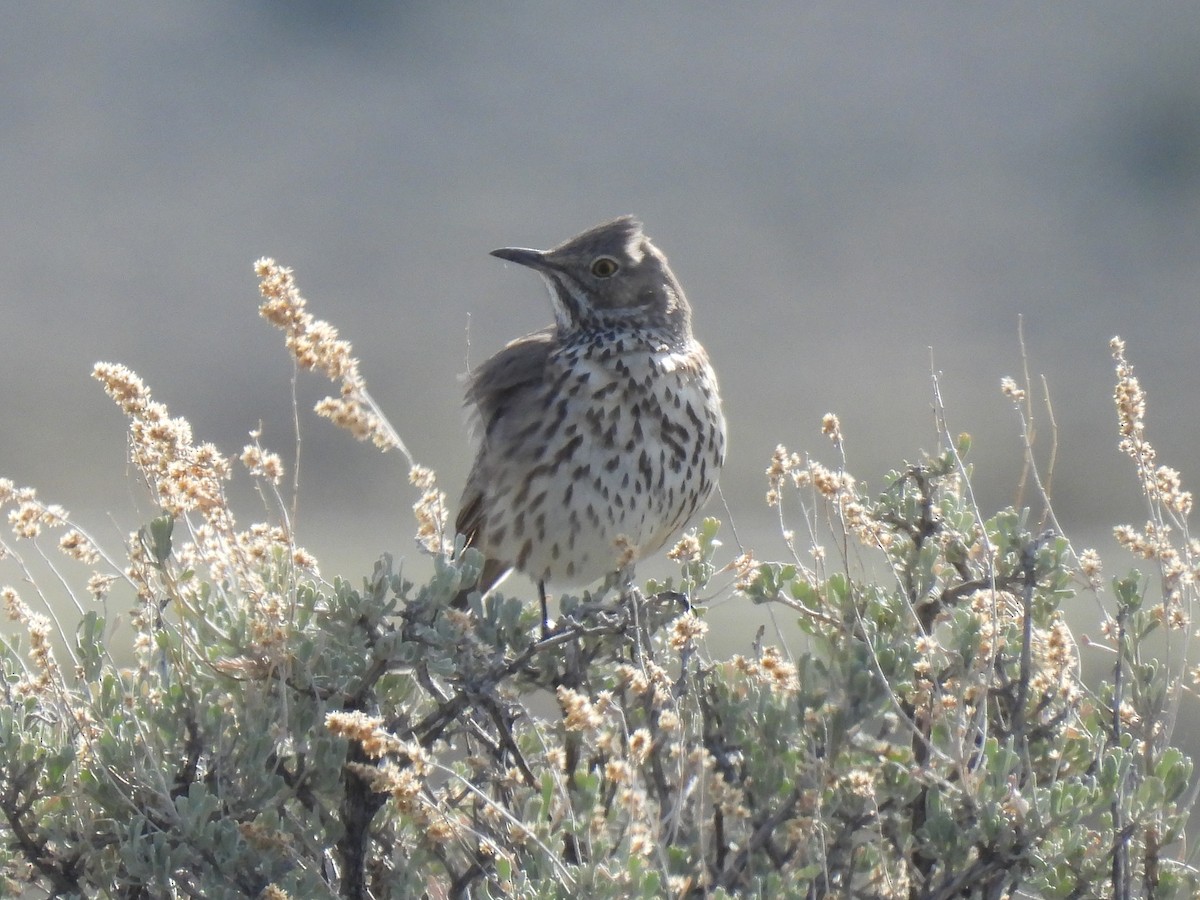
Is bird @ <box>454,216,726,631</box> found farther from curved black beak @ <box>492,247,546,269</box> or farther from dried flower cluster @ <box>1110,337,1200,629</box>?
dried flower cluster @ <box>1110,337,1200,629</box>

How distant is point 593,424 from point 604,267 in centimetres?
77

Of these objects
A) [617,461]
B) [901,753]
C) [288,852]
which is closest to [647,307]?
[617,461]

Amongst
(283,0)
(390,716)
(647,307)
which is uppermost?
(283,0)

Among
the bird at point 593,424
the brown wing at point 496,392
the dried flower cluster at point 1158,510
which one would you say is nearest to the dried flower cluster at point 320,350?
the dried flower cluster at point 1158,510

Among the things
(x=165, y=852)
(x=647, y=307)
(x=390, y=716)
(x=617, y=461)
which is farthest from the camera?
(x=647, y=307)

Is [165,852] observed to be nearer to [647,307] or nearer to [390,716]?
[390,716]

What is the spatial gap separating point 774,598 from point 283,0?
161 feet

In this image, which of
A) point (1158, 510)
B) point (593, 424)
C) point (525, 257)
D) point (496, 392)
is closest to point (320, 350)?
point (1158, 510)

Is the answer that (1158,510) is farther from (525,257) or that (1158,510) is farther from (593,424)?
(525,257)

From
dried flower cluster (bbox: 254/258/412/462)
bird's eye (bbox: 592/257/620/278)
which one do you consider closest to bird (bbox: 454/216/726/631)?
bird's eye (bbox: 592/257/620/278)

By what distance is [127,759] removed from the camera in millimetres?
3744

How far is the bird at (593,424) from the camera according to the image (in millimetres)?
5898

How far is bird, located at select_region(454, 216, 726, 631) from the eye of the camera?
5.90m

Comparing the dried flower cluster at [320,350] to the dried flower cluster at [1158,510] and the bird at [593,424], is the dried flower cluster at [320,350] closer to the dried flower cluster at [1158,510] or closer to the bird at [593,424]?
the dried flower cluster at [1158,510]
